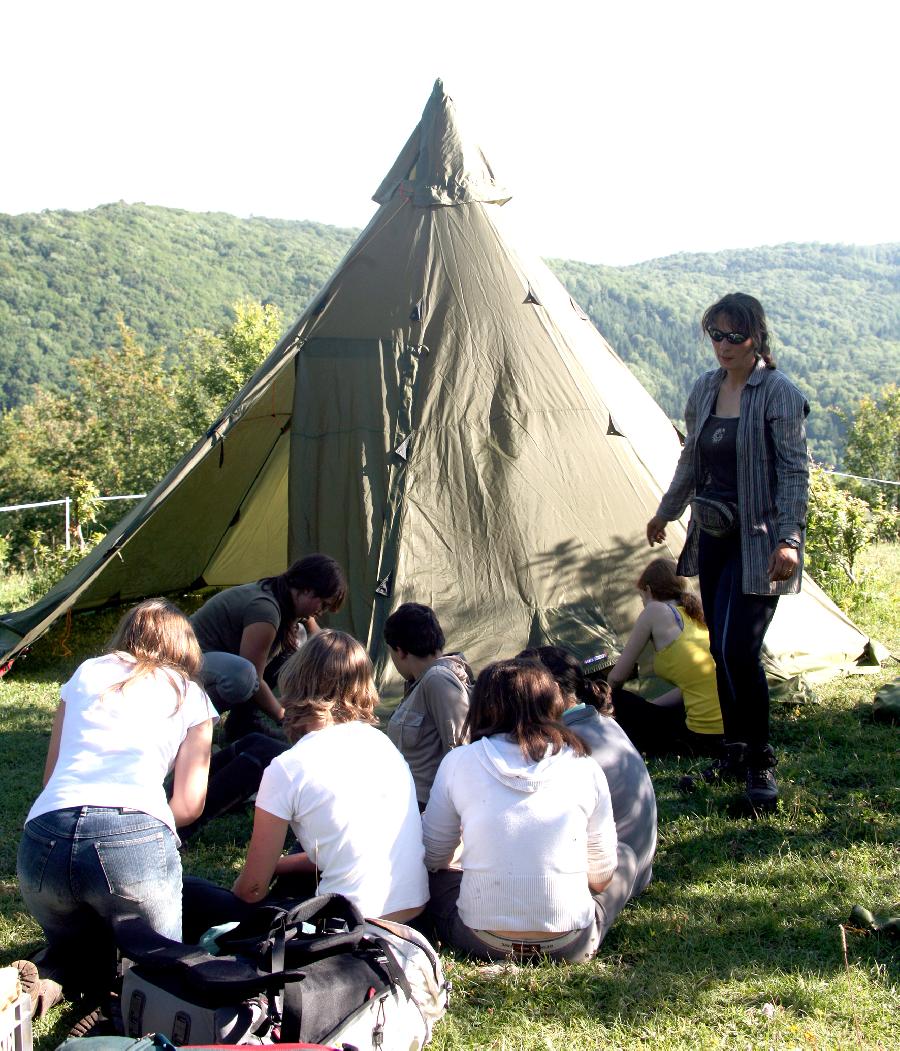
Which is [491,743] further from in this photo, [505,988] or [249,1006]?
[249,1006]

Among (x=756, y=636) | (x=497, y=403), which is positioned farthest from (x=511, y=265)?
(x=756, y=636)

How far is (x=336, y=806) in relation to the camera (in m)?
2.83

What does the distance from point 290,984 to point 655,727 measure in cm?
295

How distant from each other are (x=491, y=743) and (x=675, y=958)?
2.89ft

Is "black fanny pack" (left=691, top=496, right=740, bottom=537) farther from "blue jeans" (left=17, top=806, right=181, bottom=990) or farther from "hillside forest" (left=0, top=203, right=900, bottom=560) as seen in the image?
"hillside forest" (left=0, top=203, right=900, bottom=560)

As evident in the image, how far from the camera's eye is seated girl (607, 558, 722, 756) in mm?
4758

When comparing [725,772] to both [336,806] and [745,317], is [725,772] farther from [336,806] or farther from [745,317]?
[336,806]

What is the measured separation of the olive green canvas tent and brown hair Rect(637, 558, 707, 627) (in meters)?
0.78

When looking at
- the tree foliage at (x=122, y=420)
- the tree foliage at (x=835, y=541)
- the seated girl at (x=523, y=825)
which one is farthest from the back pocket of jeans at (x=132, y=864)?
the tree foliage at (x=122, y=420)

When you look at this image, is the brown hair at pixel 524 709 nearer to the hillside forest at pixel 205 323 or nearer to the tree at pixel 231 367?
the hillside forest at pixel 205 323

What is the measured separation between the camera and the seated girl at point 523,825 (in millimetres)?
2842

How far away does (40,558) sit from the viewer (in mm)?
9609

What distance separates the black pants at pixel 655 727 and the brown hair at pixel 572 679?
1261 millimetres

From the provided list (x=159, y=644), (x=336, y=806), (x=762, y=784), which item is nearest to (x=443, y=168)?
(x=762, y=784)
